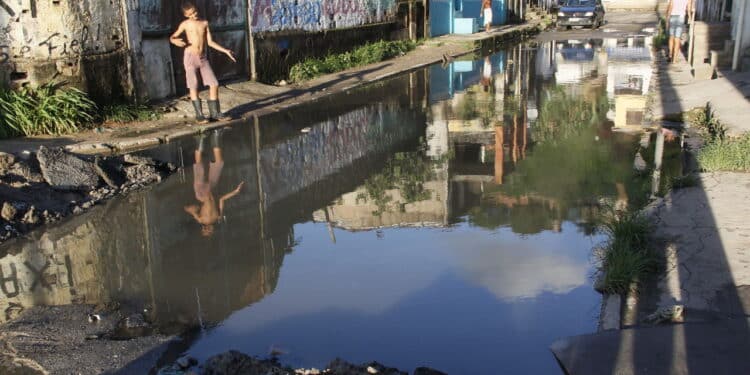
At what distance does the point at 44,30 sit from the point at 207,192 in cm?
476

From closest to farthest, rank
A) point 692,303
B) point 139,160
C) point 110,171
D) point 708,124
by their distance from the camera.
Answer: point 692,303 → point 110,171 → point 139,160 → point 708,124

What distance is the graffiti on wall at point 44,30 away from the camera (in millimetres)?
Result: 11125

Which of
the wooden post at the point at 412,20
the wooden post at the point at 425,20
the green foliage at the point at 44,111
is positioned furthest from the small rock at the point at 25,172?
the wooden post at the point at 425,20

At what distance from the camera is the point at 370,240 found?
7105 millimetres

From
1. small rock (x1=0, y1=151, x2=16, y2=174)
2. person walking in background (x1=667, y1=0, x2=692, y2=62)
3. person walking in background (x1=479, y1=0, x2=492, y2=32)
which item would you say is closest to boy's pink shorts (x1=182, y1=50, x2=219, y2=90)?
small rock (x1=0, y1=151, x2=16, y2=174)

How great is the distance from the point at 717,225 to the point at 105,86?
940 cm

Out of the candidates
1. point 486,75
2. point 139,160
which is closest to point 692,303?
point 139,160

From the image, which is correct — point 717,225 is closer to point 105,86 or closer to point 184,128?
point 184,128

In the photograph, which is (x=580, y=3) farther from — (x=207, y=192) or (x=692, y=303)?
(x=692, y=303)

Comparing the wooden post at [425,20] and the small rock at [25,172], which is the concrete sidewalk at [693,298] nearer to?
the small rock at [25,172]

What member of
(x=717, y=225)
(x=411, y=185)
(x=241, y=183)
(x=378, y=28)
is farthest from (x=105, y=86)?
(x=378, y=28)

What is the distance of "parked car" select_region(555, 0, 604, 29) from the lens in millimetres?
35344

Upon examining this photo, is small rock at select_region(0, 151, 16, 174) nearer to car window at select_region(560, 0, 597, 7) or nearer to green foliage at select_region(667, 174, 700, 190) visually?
green foliage at select_region(667, 174, 700, 190)

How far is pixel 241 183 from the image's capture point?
8.91 metres
